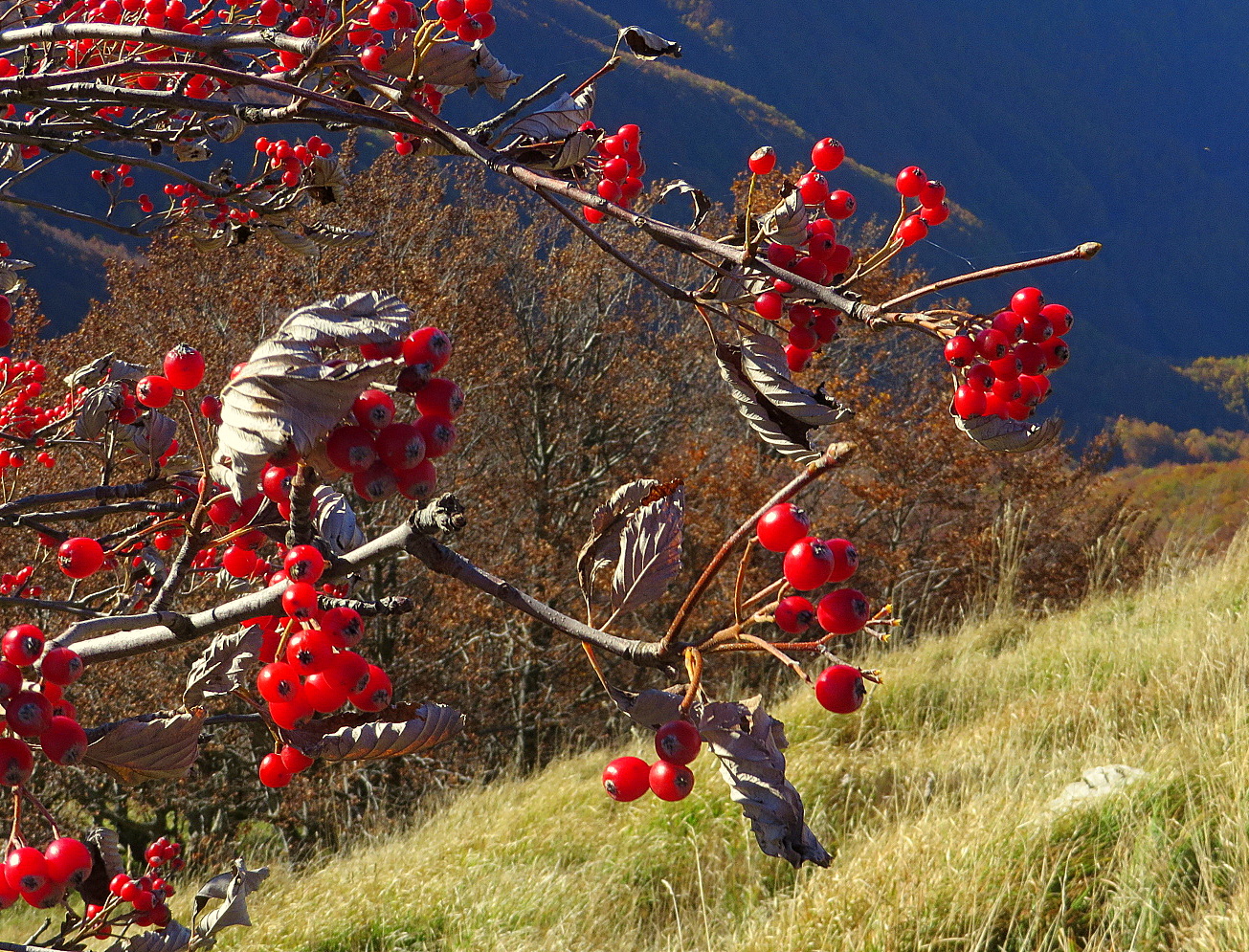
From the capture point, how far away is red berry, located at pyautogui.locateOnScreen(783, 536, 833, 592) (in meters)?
0.81

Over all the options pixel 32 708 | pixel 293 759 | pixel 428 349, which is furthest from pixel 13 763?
pixel 428 349

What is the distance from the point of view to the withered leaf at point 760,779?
2.72ft

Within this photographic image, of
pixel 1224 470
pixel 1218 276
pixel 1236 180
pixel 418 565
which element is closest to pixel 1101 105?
pixel 1236 180

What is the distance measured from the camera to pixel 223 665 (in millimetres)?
1039

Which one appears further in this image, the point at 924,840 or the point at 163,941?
the point at 924,840

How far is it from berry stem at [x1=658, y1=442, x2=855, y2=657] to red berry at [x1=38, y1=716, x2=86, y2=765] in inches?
24.3

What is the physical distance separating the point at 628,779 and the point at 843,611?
0.39m

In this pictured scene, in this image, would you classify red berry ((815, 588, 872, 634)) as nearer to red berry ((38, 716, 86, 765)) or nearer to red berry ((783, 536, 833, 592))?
red berry ((783, 536, 833, 592))

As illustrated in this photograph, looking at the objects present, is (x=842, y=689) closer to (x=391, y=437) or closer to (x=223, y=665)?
(x=391, y=437)

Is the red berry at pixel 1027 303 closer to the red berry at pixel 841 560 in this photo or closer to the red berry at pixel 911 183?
the red berry at pixel 911 183

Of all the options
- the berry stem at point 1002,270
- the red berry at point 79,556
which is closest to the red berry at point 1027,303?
the berry stem at point 1002,270

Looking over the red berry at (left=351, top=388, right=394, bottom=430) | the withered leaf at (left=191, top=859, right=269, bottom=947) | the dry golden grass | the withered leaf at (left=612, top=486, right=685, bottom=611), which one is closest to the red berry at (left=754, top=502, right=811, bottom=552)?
the withered leaf at (left=612, top=486, right=685, bottom=611)

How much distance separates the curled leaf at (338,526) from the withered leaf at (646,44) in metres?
0.80

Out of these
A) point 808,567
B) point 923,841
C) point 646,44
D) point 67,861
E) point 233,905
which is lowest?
point 923,841
